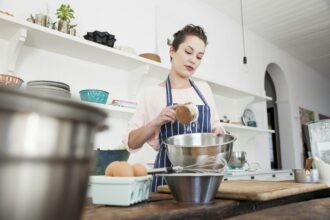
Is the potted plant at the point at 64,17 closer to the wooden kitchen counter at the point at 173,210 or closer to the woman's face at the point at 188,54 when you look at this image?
the woman's face at the point at 188,54

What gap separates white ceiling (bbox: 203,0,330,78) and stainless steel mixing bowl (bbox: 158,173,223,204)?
147 inches

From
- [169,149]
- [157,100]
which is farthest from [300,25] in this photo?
[169,149]

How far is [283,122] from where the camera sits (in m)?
5.82

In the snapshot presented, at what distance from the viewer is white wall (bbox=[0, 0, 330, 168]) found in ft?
7.80

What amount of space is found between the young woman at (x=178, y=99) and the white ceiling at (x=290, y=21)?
268cm

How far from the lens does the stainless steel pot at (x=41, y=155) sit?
305 millimetres

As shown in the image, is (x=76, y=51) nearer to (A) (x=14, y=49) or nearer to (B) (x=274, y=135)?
(A) (x=14, y=49)

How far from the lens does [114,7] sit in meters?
2.95

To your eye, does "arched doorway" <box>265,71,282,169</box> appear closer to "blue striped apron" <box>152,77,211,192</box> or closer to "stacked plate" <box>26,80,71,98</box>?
"blue striped apron" <box>152,77,211,192</box>

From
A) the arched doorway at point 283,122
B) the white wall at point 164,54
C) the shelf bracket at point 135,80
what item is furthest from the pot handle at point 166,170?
the arched doorway at point 283,122

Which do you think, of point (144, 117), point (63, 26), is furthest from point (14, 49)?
point (144, 117)

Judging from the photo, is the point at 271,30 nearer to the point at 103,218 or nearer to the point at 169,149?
the point at 169,149

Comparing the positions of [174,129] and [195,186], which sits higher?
[174,129]

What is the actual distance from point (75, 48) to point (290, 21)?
3.83m
